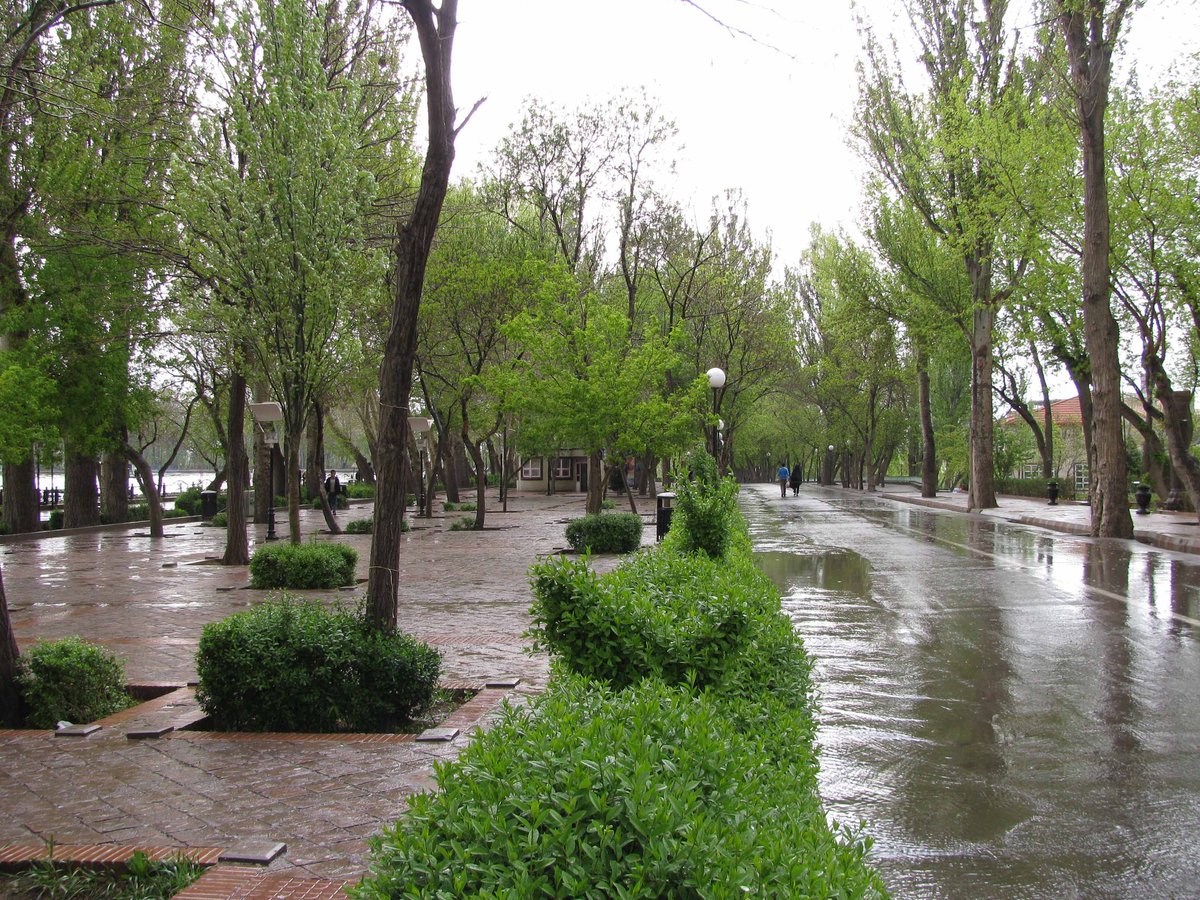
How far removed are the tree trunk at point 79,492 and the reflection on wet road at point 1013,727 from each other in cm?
2460

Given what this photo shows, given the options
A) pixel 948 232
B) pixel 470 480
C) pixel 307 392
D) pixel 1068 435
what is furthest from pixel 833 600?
pixel 1068 435

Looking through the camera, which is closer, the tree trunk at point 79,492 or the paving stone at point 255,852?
the paving stone at point 255,852

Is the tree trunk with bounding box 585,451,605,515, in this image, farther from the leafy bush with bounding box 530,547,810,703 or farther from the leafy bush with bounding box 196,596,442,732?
the leafy bush with bounding box 530,547,810,703

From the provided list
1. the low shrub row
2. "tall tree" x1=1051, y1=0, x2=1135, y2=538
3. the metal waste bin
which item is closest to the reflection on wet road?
the low shrub row

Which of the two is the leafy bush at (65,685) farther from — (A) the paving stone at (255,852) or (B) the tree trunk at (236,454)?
(B) the tree trunk at (236,454)

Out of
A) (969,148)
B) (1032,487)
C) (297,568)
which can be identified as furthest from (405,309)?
(1032,487)

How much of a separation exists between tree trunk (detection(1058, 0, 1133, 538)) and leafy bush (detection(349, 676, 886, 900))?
21.0m

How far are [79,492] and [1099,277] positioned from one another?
29.5m

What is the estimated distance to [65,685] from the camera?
19.6ft

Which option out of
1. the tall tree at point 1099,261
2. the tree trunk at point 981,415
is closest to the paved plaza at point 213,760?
the tall tree at point 1099,261

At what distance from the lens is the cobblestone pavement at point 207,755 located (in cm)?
393

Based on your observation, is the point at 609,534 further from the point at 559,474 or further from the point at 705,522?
the point at 559,474

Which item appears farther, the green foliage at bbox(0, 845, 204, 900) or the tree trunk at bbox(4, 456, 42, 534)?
the tree trunk at bbox(4, 456, 42, 534)

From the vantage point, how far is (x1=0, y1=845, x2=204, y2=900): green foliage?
11.1ft
